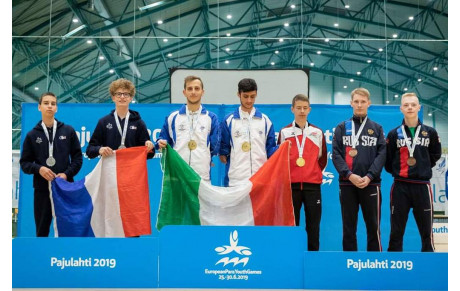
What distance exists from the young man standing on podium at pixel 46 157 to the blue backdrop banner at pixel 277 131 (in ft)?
6.16

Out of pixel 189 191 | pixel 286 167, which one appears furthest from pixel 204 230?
pixel 286 167

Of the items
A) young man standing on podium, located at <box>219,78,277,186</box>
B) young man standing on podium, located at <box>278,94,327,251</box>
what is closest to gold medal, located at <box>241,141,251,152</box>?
young man standing on podium, located at <box>219,78,277,186</box>

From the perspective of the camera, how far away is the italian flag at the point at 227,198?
458 cm

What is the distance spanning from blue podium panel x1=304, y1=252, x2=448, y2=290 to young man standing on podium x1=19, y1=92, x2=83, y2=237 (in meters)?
2.70

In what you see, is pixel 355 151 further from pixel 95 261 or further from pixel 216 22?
pixel 216 22

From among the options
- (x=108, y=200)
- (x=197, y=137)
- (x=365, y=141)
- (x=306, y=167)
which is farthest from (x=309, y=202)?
(x=108, y=200)

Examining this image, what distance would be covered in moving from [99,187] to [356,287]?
9.05 ft

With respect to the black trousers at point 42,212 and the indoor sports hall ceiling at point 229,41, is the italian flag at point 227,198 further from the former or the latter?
the indoor sports hall ceiling at point 229,41

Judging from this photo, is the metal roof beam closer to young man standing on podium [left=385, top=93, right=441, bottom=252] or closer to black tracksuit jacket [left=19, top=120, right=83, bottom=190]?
black tracksuit jacket [left=19, top=120, right=83, bottom=190]

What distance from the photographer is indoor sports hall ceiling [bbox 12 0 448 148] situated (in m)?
10.0

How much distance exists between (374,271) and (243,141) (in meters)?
1.91

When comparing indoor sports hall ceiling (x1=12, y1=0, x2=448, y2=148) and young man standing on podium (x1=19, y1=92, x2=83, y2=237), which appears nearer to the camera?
young man standing on podium (x1=19, y1=92, x2=83, y2=237)

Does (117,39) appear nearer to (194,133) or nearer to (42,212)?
(194,133)

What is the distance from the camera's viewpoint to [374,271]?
3.72 meters
